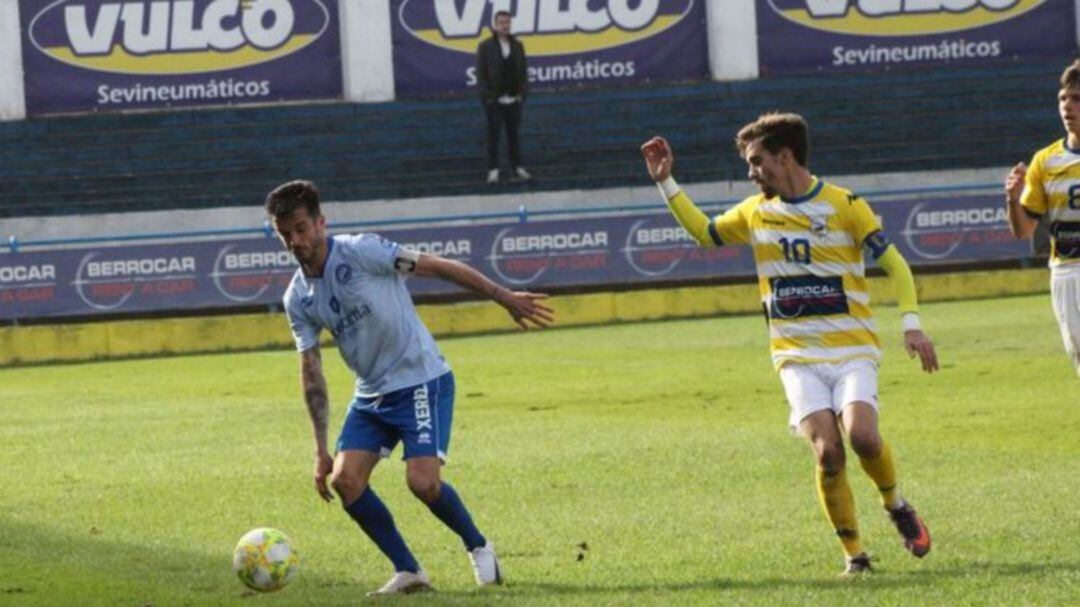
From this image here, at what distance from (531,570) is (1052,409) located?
7570mm

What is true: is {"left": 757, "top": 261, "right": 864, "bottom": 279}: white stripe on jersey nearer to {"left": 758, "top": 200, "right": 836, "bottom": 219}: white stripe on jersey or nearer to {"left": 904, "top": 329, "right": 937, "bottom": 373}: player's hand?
{"left": 758, "top": 200, "right": 836, "bottom": 219}: white stripe on jersey

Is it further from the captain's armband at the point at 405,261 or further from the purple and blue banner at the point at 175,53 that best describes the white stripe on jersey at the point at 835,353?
the purple and blue banner at the point at 175,53

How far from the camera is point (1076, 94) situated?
11.5 metres

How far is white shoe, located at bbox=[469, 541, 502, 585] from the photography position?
9.88 metres

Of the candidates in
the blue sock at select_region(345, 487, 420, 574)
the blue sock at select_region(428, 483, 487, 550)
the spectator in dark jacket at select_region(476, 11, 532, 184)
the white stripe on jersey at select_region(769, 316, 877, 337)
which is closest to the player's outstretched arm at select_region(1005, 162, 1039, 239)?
the white stripe on jersey at select_region(769, 316, 877, 337)

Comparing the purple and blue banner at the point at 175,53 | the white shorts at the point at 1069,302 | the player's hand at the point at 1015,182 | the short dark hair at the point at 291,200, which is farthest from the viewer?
the purple and blue banner at the point at 175,53

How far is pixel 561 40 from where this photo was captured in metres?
37.4

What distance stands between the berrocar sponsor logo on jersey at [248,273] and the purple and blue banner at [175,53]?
8.48 metres

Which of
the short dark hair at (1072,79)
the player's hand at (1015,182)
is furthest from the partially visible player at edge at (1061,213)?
the short dark hair at (1072,79)

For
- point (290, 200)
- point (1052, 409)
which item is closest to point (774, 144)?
point (290, 200)

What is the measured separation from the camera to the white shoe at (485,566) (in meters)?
9.88

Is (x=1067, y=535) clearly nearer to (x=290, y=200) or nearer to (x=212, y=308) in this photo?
(x=290, y=200)

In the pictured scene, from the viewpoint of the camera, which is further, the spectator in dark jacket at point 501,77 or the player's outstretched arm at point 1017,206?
the spectator in dark jacket at point 501,77

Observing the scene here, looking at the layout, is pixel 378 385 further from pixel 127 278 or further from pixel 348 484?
pixel 127 278
